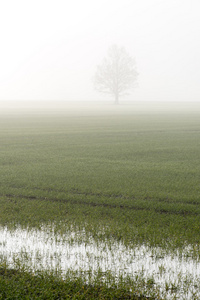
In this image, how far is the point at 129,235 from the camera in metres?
6.73

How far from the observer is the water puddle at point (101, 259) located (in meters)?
5.21

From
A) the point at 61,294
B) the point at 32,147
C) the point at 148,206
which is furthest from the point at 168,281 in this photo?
the point at 32,147

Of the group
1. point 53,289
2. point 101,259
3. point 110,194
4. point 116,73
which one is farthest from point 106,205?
point 116,73

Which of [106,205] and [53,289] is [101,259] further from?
[106,205]

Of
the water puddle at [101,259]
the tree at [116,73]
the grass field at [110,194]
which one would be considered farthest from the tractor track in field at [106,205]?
the tree at [116,73]

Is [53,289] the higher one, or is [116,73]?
[116,73]

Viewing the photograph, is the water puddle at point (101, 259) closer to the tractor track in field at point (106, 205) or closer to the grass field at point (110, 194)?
the grass field at point (110, 194)

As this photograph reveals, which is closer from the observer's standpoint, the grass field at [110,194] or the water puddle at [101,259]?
the water puddle at [101,259]

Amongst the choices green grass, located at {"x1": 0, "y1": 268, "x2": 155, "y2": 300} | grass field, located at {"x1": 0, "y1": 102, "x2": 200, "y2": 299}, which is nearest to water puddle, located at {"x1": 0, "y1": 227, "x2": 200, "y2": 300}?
grass field, located at {"x1": 0, "y1": 102, "x2": 200, "y2": 299}

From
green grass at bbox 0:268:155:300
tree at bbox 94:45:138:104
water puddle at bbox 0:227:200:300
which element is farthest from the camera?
tree at bbox 94:45:138:104

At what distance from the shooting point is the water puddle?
5.21m

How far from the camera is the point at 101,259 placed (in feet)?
19.4

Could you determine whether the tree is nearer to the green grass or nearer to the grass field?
the grass field

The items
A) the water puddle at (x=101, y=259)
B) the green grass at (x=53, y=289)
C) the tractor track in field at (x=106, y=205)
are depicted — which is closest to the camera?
the green grass at (x=53, y=289)
